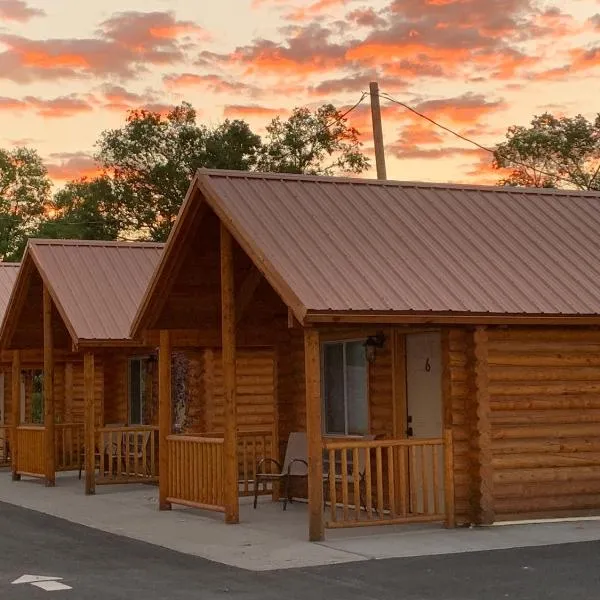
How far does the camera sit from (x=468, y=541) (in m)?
13.9

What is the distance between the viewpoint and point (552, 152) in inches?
2146

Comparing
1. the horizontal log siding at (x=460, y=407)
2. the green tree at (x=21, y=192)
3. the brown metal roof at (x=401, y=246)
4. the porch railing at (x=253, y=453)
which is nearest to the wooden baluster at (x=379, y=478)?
the horizontal log siding at (x=460, y=407)

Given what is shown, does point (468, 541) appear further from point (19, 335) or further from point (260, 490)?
point (19, 335)

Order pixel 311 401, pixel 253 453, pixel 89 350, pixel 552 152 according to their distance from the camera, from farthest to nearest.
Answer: pixel 552 152 → pixel 89 350 → pixel 253 453 → pixel 311 401

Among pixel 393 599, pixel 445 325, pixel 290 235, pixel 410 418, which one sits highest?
pixel 290 235

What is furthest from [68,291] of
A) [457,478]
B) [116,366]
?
[457,478]

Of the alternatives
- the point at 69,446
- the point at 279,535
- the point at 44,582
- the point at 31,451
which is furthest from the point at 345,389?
the point at 69,446

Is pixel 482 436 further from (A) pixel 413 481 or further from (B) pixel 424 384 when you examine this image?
(B) pixel 424 384

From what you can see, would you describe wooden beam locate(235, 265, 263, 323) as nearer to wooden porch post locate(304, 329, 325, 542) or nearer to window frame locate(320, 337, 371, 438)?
window frame locate(320, 337, 371, 438)

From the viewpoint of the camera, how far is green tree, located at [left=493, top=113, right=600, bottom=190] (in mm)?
53844

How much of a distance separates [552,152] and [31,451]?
34.8 metres

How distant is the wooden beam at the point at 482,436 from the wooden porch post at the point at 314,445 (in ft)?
7.02

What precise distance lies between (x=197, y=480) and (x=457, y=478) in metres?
3.81

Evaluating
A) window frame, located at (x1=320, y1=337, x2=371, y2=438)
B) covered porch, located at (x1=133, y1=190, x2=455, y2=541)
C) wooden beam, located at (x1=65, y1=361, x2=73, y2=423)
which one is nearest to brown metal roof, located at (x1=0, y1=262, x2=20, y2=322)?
wooden beam, located at (x1=65, y1=361, x2=73, y2=423)
